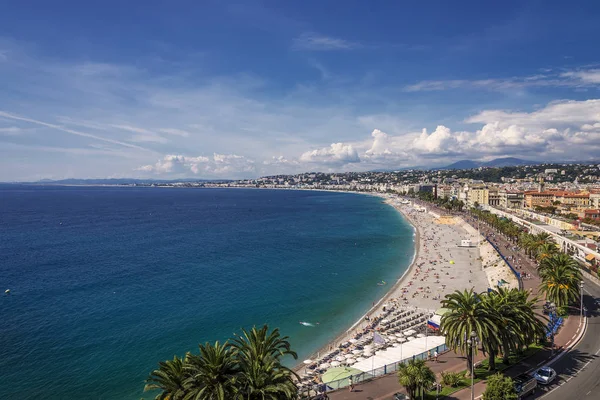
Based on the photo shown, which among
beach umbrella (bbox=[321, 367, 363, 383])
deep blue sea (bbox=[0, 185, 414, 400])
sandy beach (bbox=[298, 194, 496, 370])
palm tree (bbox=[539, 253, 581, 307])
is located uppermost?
palm tree (bbox=[539, 253, 581, 307])

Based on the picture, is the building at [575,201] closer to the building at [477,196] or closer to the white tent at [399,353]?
the building at [477,196]

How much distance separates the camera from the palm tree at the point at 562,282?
32656 millimetres

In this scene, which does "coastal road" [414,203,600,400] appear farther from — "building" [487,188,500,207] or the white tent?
"building" [487,188,500,207]

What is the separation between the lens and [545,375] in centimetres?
2234

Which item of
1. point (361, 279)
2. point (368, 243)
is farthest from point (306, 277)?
point (368, 243)

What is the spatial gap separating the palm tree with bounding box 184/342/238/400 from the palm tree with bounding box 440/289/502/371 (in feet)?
44.2

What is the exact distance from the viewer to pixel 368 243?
87.9 m

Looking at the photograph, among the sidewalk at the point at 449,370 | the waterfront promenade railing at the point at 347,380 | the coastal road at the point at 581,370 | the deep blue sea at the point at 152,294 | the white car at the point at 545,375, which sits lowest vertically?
the deep blue sea at the point at 152,294

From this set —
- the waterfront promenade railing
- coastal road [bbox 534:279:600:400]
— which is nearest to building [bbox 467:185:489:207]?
coastal road [bbox 534:279:600:400]

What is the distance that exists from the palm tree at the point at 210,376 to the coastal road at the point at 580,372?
55.8 feet

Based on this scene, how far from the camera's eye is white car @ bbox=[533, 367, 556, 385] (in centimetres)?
2206

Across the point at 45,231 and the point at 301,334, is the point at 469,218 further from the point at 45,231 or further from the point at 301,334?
the point at 45,231

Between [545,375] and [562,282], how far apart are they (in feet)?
46.1

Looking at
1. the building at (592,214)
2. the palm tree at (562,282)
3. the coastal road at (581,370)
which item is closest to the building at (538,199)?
the building at (592,214)
